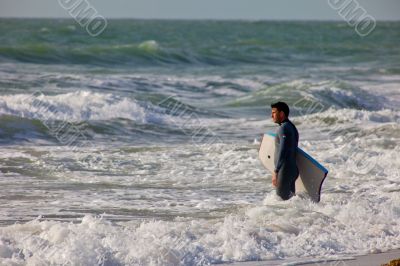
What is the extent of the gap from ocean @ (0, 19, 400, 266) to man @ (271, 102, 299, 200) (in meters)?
0.44

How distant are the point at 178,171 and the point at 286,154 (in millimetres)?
3555

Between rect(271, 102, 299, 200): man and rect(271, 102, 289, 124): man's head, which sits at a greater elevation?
rect(271, 102, 289, 124): man's head

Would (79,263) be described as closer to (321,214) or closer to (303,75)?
(321,214)

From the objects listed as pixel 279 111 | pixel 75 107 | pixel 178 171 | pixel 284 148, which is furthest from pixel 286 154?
pixel 75 107

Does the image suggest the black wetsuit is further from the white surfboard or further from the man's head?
the white surfboard

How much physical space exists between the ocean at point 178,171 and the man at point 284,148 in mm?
438

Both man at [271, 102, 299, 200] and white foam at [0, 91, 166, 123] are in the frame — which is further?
white foam at [0, 91, 166, 123]

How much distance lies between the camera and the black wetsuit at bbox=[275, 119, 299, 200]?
900 cm

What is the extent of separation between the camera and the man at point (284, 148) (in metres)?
8.99

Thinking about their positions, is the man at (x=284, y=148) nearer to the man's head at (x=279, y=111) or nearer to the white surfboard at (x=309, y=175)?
the man's head at (x=279, y=111)

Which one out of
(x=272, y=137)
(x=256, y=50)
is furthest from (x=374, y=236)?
(x=256, y=50)

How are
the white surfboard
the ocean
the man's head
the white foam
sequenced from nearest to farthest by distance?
1. the ocean
2. the man's head
3. the white surfboard
4. the white foam

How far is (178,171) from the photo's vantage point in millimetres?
12344

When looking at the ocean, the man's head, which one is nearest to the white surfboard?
the ocean
